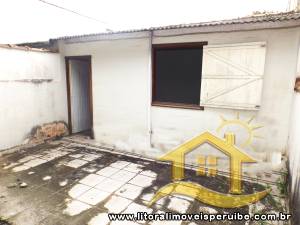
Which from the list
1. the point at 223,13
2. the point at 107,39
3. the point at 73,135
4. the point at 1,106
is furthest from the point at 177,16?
the point at 1,106

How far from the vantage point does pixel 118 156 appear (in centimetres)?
507

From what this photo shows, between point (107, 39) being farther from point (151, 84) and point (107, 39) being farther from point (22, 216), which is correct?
point (22, 216)

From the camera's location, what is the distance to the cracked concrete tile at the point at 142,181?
371 centimetres

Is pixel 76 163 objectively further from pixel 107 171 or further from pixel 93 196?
pixel 93 196

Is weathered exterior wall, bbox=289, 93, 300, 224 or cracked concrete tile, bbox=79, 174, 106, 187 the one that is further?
cracked concrete tile, bbox=79, 174, 106, 187

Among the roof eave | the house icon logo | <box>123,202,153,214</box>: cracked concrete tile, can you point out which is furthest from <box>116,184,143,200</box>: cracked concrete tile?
the roof eave

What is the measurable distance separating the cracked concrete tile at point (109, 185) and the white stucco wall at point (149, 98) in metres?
1.46

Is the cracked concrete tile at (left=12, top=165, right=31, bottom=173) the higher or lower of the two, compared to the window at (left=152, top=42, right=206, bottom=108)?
lower

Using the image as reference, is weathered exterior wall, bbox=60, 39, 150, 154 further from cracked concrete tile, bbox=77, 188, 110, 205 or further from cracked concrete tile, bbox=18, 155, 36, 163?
cracked concrete tile, bbox=77, 188, 110, 205

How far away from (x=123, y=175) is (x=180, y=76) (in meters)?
3.66

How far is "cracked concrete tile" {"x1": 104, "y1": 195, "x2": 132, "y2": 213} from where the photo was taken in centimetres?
297

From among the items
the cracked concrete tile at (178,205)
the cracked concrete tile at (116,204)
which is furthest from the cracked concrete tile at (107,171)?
the cracked concrete tile at (178,205)

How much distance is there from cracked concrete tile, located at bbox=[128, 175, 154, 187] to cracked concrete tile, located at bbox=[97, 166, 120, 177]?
543mm

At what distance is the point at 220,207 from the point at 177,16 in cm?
1053
